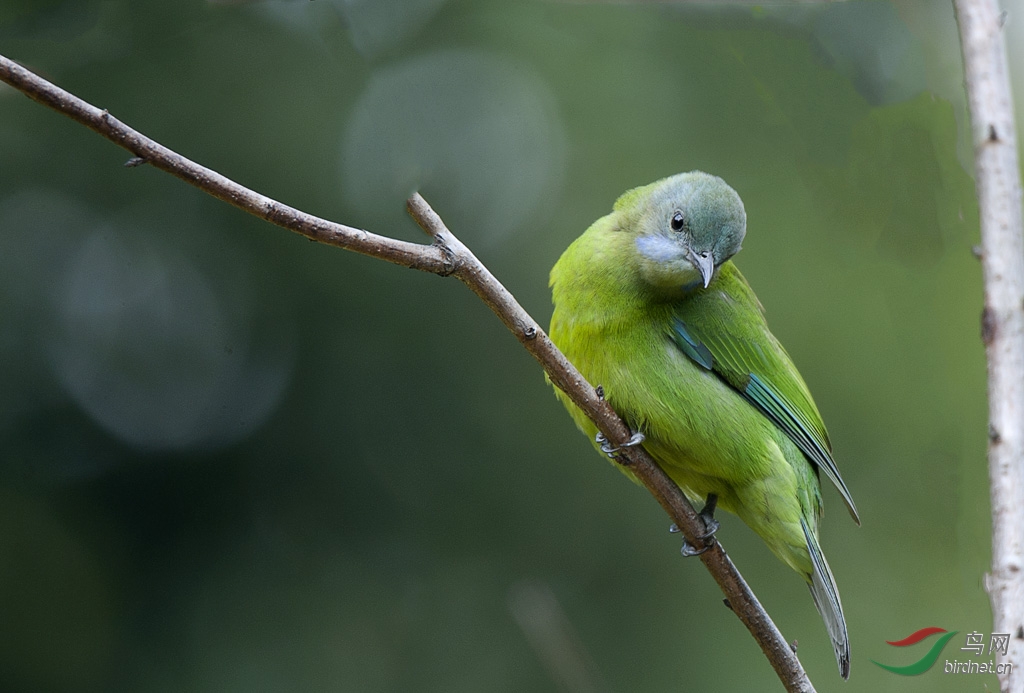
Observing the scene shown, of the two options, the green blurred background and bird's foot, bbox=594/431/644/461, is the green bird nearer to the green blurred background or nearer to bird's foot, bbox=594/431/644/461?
bird's foot, bbox=594/431/644/461

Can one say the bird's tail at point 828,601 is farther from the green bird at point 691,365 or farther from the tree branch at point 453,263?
the tree branch at point 453,263

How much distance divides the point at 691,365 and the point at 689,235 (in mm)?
510

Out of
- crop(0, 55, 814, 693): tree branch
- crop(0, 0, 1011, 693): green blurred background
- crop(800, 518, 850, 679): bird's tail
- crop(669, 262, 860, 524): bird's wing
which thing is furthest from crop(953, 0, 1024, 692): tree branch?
crop(0, 0, 1011, 693): green blurred background

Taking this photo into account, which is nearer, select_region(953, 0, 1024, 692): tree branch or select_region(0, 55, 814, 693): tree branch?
select_region(0, 55, 814, 693): tree branch

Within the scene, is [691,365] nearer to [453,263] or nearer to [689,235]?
[689,235]

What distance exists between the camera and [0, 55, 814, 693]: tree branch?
1997 mm

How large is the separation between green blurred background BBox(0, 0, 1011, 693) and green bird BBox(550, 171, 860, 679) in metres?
1.59

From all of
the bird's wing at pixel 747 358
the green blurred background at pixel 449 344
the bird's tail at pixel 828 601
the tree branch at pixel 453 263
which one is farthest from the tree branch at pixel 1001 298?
the green blurred background at pixel 449 344

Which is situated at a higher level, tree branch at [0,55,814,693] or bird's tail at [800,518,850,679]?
tree branch at [0,55,814,693]

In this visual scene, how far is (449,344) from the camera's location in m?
6.07

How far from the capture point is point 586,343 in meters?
3.24

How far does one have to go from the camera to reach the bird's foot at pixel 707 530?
285cm

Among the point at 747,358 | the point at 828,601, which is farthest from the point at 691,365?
the point at 828,601

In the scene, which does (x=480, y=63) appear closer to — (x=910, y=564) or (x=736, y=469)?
(x=736, y=469)
